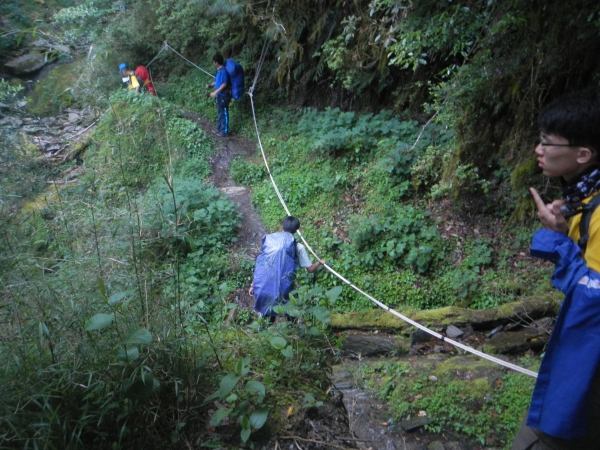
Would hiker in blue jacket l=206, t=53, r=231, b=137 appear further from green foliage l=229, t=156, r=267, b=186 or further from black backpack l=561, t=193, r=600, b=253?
black backpack l=561, t=193, r=600, b=253

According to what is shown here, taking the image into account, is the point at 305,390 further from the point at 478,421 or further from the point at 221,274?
the point at 221,274

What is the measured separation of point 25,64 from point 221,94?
9.48 metres

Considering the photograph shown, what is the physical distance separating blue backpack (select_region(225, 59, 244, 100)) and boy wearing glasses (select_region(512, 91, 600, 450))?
10.0 m

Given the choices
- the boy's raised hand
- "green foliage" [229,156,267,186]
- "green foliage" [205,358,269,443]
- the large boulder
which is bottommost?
"green foliage" [229,156,267,186]

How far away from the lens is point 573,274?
1738 mm

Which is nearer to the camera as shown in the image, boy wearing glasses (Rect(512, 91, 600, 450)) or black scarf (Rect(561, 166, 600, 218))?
boy wearing glasses (Rect(512, 91, 600, 450))

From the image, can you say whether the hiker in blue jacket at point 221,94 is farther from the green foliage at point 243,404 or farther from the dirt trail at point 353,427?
the green foliage at point 243,404

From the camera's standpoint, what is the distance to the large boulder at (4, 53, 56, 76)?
15995 mm

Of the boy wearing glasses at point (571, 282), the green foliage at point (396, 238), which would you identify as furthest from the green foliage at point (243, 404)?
the green foliage at point (396, 238)

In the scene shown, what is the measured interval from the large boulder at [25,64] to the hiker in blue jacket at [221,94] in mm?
8300

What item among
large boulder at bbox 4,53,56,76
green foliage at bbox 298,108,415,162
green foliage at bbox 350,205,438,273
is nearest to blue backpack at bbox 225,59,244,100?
green foliage at bbox 298,108,415,162

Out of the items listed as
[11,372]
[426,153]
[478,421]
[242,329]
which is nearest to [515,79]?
[426,153]

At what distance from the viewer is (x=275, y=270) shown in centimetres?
511

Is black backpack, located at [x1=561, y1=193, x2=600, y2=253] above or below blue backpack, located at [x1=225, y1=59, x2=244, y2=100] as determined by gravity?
above
